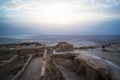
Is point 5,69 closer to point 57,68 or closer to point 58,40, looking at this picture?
point 57,68

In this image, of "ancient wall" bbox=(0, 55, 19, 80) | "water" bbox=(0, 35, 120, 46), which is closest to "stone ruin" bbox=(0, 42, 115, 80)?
"ancient wall" bbox=(0, 55, 19, 80)

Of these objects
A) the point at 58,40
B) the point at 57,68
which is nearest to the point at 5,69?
the point at 57,68

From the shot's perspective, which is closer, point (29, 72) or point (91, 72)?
point (29, 72)

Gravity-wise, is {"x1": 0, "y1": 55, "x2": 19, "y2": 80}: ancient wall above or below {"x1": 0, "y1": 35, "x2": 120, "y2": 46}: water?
above

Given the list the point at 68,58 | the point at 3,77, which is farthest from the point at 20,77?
the point at 68,58

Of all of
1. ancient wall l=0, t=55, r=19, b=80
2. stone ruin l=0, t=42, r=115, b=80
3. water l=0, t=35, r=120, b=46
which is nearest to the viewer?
ancient wall l=0, t=55, r=19, b=80

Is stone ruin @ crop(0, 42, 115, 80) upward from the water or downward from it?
upward

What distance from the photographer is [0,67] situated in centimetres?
1585

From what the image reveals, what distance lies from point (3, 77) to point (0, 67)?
3.45 feet

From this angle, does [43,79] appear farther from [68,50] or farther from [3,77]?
[68,50]

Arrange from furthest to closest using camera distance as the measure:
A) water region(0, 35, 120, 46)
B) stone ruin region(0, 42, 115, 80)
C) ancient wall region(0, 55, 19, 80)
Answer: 1. water region(0, 35, 120, 46)
2. stone ruin region(0, 42, 115, 80)
3. ancient wall region(0, 55, 19, 80)

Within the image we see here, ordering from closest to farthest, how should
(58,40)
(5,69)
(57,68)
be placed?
(5,69) → (57,68) → (58,40)

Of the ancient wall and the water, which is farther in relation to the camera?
the water

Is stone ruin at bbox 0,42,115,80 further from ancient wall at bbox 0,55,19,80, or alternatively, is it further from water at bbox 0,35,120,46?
water at bbox 0,35,120,46
